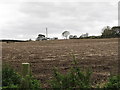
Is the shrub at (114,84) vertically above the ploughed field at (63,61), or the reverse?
the shrub at (114,84)

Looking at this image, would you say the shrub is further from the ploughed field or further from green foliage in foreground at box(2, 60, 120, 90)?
the ploughed field

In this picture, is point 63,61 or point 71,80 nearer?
point 71,80

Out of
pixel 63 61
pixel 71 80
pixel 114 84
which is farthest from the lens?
pixel 63 61

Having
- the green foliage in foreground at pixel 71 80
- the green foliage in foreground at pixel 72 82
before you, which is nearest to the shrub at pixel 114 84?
the green foliage in foreground at pixel 72 82

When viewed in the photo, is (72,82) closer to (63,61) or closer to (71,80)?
(71,80)

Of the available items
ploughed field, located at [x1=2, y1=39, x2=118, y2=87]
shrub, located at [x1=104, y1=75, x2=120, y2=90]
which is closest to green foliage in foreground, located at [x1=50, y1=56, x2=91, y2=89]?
shrub, located at [x1=104, y1=75, x2=120, y2=90]

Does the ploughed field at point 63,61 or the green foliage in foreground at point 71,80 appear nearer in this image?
the green foliage in foreground at point 71,80

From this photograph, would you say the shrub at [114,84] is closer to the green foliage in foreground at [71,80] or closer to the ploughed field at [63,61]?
the green foliage in foreground at [71,80]

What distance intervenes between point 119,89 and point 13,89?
1615 millimetres

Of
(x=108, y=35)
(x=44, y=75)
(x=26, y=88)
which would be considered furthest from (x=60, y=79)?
(x=108, y=35)

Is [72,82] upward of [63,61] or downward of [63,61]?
upward

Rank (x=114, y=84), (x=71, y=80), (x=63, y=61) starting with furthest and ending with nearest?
(x=63, y=61)
(x=71, y=80)
(x=114, y=84)

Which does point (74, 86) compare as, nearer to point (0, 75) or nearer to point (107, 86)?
point (107, 86)

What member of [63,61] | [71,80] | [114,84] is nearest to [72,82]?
[71,80]
